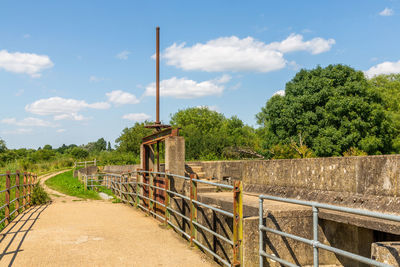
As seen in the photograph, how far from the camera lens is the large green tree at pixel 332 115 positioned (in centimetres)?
2539

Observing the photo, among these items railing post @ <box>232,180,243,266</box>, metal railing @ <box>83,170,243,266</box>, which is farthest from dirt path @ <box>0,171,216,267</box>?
railing post @ <box>232,180,243,266</box>

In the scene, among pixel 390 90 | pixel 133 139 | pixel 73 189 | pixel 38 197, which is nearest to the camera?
pixel 38 197

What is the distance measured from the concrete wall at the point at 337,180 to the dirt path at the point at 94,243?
176 cm

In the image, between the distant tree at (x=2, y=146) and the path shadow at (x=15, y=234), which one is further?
the distant tree at (x=2, y=146)

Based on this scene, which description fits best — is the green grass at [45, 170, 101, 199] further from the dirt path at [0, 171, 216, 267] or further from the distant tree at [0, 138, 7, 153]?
the distant tree at [0, 138, 7, 153]

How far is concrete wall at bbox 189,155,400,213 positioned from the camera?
4234 mm

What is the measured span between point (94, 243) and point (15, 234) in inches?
76.0

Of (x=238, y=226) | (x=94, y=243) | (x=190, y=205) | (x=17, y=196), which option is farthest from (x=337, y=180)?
(x=17, y=196)

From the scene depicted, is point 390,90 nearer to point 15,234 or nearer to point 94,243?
point 94,243

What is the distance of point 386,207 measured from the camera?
13.6 feet

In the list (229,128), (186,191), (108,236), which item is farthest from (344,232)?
(229,128)

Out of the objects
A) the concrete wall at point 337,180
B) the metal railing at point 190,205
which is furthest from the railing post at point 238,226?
the concrete wall at point 337,180

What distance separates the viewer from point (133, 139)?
196 ft

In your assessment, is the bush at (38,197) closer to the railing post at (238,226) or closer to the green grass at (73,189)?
the green grass at (73,189)
